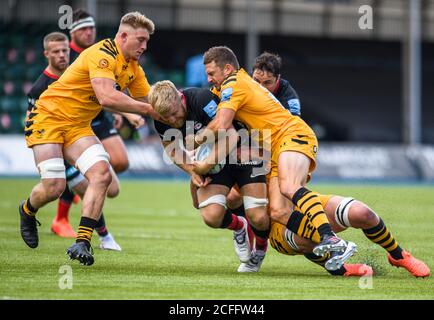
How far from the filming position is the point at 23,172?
24.2m

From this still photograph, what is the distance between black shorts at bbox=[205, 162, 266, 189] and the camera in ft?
27.5

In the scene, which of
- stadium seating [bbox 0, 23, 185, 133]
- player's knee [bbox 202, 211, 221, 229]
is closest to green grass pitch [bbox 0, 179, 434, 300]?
player's knee [bbox 202, 211, 221, 229]

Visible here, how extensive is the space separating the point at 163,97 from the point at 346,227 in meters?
1.86

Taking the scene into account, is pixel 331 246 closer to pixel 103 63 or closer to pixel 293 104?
pixel 293 104

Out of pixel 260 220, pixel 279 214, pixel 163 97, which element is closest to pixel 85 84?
pixel 163 97

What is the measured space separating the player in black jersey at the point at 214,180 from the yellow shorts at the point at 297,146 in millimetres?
197

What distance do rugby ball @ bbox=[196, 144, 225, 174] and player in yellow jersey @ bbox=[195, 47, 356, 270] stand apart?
0.10m

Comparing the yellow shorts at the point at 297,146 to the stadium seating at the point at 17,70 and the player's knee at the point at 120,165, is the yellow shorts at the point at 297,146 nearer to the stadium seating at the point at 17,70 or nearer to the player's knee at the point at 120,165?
the player's knee at the point at 120,165

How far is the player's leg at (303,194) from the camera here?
7324mm

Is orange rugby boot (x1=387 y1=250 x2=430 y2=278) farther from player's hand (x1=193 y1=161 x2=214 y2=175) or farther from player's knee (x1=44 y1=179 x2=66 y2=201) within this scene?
player's knee (x1=44 y1=179 x2=66 y2=201)

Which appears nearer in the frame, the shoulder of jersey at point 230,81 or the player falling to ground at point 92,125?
the shoulder of jersey at point 230,81

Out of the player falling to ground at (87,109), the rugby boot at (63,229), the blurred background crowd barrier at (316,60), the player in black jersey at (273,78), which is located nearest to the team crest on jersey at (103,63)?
the player falling to ground at (87,109)

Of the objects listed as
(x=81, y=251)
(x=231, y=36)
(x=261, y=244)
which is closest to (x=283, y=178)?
(x=261, y=244)

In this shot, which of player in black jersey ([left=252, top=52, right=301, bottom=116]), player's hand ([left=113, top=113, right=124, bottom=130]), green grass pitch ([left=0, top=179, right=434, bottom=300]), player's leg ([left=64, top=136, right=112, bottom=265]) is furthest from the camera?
player's hand ([left=113, top=113, right=124, bottom=130])
